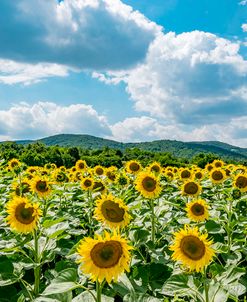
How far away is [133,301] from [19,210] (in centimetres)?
240

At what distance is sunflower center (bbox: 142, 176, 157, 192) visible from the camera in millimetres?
7363

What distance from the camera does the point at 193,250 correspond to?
4492mm

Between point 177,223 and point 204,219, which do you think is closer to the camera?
point 204,219

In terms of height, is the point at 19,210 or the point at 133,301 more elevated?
the point at 19,210

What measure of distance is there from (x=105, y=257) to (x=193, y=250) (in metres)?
1.18

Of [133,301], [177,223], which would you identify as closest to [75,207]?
[177,223]

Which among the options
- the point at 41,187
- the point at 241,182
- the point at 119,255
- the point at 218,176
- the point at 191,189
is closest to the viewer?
the point at 119,255

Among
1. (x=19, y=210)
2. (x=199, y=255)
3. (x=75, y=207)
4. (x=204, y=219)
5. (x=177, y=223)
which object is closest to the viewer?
(x=199, y=255)

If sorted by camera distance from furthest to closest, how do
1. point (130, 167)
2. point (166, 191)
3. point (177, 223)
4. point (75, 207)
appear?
1. point (130, 167)
2. point (166, 191)
3. point (75, 207)
4. point (177, 223)

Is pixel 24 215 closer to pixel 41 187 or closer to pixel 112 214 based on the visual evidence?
pixel 112 214

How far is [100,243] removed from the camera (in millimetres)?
3748

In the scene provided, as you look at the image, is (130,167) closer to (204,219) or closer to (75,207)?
(75,207)

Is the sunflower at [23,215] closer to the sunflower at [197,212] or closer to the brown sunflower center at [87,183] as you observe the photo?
the sunflower at [197,212]

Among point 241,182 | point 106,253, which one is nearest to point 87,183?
point 241,182
